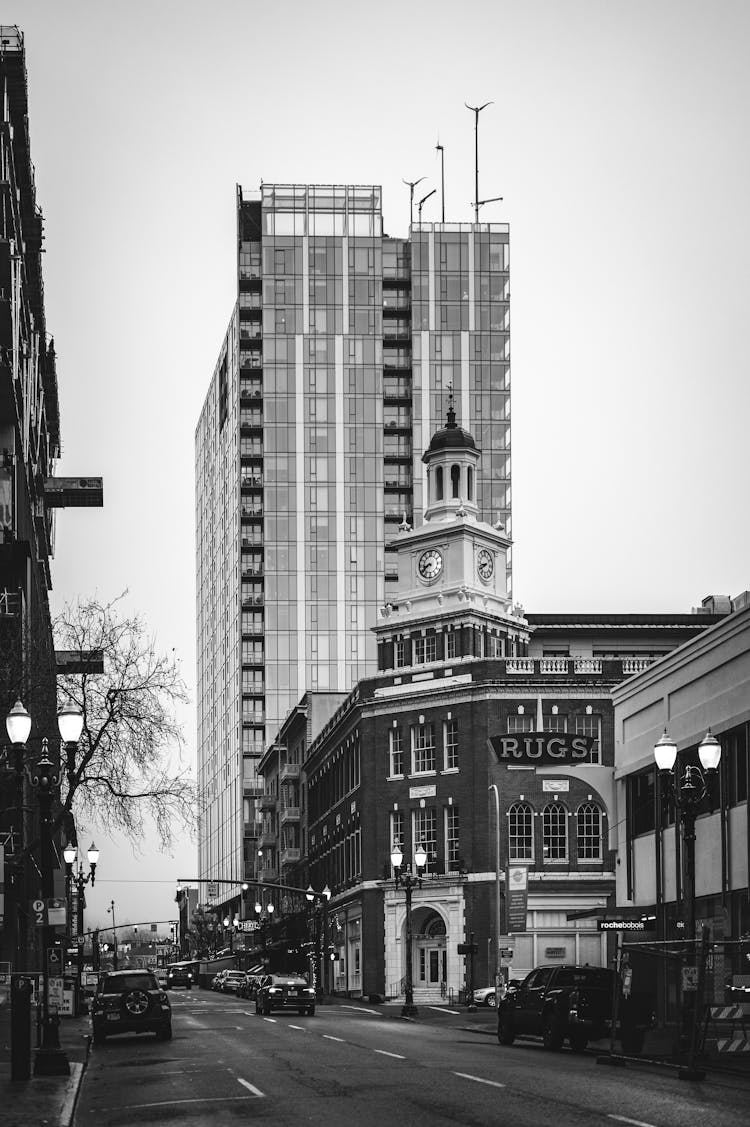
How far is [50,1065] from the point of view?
91.9 ft

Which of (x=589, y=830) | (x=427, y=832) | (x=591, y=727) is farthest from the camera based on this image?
(x=427, y=832)

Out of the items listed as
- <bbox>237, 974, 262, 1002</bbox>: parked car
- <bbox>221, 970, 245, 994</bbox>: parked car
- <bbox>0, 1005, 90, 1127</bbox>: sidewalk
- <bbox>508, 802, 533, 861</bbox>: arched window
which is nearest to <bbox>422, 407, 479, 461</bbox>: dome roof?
<bbox>508, 802, 533, 861</bbox>: arched window

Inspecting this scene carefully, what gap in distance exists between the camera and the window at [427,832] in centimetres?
8412

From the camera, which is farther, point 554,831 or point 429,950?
point 429,950

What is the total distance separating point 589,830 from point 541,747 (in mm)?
9014

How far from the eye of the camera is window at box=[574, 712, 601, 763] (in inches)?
3258

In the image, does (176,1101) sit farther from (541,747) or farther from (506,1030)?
(541,747)

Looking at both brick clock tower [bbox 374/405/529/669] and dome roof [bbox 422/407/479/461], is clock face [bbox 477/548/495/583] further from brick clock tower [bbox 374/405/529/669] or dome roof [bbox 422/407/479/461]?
dome roof [bbox 422/407/479/461]

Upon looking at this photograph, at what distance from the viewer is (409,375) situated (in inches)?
6068

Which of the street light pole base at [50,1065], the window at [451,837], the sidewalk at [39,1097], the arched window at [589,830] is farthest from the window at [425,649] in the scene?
the street light pole base at [50,1065]

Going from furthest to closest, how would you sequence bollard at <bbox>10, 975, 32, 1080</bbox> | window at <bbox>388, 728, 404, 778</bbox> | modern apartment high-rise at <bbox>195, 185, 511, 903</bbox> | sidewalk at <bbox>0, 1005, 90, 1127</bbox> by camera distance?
modern apartment high-rise at <bbox>195, 185, 511, 903</bbox>, window at <bbox>388, 728, 404, 778</bbox>, bollard at <bbox>10, 975, 32, 1080</bbox>, sidewalk at <bbox>0, 1005, 90, 1127</bbox>

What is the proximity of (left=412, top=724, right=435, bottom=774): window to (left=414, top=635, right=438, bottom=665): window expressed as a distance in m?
3.63

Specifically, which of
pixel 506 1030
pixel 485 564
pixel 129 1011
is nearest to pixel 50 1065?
pixel 129 1011

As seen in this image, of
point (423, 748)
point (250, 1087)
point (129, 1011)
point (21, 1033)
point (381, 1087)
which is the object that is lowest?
point (129, 1011)
